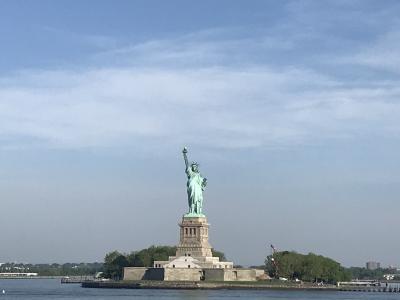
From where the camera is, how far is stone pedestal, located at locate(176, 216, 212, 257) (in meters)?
84.8

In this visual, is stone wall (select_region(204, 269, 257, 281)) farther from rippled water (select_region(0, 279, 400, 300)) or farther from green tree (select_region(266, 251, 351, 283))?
green tree (select_region(266, 251, 351, 283))

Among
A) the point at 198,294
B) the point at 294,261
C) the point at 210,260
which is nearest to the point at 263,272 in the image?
the point at 294,261

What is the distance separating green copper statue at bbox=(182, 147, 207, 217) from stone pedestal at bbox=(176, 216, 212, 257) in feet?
3.19

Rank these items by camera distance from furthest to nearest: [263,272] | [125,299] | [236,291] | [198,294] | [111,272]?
[111,272] → [263,272] → [236,291] → [198,294] → [125,299]

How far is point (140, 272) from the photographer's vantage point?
88.6m

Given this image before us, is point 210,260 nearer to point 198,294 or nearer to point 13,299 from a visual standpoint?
point 198,294

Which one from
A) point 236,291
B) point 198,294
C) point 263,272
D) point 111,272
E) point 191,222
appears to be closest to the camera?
point 198,294

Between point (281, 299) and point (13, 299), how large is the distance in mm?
18556

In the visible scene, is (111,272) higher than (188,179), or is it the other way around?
(188,179)

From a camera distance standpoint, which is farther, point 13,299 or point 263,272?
point 263,272

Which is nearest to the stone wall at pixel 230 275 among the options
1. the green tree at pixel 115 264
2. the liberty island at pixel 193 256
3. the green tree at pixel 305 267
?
the liberty island at pixel 193 256

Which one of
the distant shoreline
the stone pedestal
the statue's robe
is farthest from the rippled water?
the statue's robe

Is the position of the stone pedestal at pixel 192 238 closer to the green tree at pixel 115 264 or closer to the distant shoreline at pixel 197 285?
the distant shoreline at pixel 197 285

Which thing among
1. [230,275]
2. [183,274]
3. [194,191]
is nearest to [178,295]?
[183,274]
